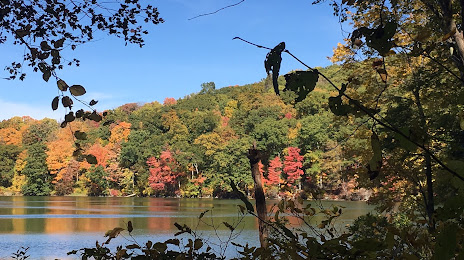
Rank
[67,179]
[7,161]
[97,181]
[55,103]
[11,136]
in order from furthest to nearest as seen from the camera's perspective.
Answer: [11,136] < [7,161] < [67,179] < [97,181] < [55,103]

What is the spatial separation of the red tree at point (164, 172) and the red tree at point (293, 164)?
11.9m

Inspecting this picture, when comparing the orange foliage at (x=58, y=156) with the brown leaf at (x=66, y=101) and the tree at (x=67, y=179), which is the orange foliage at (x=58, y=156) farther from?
the brown leaf at (x=66, y=101)

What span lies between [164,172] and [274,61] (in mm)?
43919

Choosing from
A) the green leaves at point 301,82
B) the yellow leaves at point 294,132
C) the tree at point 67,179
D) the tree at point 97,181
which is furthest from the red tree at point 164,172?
the green leaves at point 301,82

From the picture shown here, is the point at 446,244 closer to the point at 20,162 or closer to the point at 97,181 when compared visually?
the point at 97,181

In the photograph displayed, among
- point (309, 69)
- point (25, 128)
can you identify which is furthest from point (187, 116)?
point (309, 69)

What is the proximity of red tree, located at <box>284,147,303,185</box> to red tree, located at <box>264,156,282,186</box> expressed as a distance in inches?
27.6

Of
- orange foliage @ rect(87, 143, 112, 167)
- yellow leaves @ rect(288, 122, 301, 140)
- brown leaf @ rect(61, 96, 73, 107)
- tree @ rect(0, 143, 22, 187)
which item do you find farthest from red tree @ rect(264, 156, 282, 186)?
brown leaf @ rect(61, 96, 73, 107)

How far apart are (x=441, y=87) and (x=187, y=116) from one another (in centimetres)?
Result: 4400

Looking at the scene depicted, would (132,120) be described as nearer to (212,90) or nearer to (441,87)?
(212,90)

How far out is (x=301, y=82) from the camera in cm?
67

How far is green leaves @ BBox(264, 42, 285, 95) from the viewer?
0.63 m

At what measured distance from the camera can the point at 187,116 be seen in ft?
166

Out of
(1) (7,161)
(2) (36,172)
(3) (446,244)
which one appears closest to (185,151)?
(2) (36,172)
